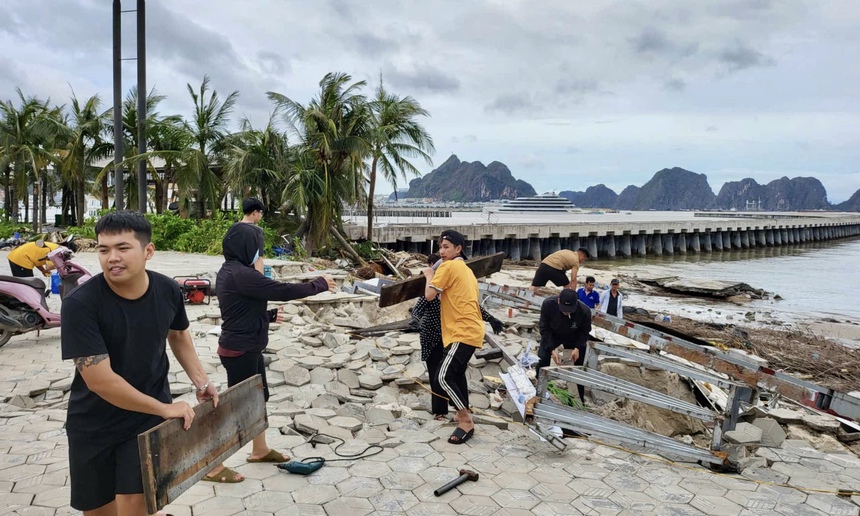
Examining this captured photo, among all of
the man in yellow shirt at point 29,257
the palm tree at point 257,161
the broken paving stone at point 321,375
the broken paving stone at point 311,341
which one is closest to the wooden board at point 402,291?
the broken paving stone at point 321,375

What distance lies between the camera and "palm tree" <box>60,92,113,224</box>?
2181 cm

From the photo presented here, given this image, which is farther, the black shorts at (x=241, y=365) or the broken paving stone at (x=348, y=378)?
the broken paving stone at (x=348, y=378)

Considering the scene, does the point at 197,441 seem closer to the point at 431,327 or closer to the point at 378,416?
the point at 431,327

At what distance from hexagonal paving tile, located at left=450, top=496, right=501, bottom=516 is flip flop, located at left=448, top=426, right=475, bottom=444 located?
0.89m

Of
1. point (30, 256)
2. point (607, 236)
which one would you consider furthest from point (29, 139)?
point (607, 236)

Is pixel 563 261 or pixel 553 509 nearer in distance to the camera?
pixel 553 509

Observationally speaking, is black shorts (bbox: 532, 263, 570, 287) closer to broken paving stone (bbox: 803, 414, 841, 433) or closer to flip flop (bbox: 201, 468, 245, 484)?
broken paving stone (bbox: 803, 414, 841, 433)

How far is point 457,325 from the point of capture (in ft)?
15.3

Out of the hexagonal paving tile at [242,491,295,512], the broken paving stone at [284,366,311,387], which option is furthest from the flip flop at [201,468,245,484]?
the broken paving stone at [284,366,311,387]

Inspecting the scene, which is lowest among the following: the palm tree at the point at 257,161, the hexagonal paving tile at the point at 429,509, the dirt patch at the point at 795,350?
the dirt patch at the point at 795,350

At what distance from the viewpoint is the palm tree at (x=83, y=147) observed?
21.8 metres

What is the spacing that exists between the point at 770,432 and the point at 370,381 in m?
4.11

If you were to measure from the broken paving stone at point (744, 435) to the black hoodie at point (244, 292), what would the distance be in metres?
3.94

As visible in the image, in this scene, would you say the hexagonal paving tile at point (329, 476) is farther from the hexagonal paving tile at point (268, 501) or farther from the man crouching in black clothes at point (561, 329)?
the man crouching in black clothes at point (561, 329)
